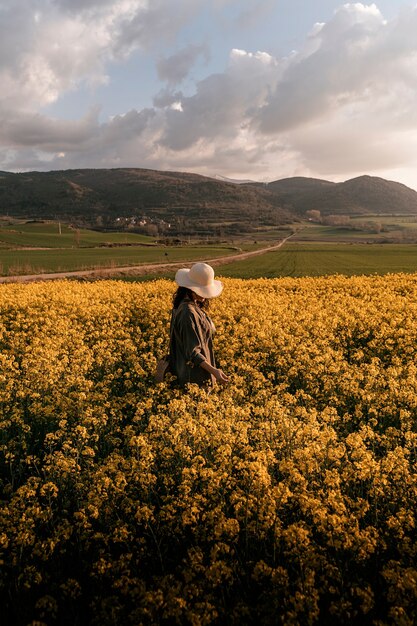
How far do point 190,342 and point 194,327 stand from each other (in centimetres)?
25

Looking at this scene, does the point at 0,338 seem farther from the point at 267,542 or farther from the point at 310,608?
A: the point at 310,608

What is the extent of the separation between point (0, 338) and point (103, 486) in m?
8.25

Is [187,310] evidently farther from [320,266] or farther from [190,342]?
[320,266]

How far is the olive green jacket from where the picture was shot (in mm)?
6324

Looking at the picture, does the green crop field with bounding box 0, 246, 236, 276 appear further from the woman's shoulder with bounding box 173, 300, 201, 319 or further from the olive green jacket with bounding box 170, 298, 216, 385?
the woman's shoulder with bounding box 173, 300, 201, 319

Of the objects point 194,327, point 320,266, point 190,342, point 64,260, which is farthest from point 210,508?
point 64,260

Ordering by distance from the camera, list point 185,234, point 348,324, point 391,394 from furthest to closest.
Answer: point 185,234 → point 348,324 → point 391,394

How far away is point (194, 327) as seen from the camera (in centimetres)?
629

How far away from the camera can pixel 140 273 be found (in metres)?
47.4

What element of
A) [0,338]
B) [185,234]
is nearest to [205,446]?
[0,338]

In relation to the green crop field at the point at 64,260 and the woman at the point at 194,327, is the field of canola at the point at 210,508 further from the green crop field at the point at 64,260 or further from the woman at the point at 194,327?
the green crop field at the point at 64,260

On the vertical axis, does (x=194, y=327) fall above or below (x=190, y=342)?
above

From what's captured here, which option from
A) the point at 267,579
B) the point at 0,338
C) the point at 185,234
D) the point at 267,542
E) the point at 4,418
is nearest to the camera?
the point at 267,579

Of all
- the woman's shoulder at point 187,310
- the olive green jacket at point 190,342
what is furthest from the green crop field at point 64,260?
the woman's shoulder at point 187,310
